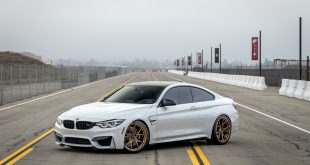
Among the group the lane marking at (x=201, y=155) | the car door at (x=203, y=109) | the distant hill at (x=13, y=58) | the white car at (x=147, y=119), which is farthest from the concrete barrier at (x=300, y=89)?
the distant hill at (x=13, y=58)

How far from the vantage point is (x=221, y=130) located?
1264 centimetres

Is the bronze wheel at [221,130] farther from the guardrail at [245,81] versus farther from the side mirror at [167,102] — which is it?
→ the guardrail at [245,81]

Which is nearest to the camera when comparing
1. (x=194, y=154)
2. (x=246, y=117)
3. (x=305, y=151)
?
(x=194, y=154)

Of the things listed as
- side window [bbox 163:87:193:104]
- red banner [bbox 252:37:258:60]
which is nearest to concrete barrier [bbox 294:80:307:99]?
side window [bbox 163:87:193:104]

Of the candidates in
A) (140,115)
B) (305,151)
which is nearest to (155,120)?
(140,115)

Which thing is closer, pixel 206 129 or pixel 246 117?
pixel 206 129

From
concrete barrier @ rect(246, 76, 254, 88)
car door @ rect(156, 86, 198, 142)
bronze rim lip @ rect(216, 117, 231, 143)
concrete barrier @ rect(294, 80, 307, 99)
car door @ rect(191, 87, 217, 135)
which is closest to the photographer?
car door @ rect(156, 86, 198, 142)

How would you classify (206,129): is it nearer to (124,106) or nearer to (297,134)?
(124,106)

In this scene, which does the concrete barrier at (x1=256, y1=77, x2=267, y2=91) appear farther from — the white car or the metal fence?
the white car

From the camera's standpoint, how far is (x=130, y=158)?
1020 cm

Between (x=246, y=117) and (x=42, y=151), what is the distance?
10514 millimetres

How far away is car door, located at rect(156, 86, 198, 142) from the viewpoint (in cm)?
1125

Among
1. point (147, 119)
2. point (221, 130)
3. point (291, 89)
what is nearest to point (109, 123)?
point (147, 119)

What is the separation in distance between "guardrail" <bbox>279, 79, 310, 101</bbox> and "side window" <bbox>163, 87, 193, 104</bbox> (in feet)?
68.8
